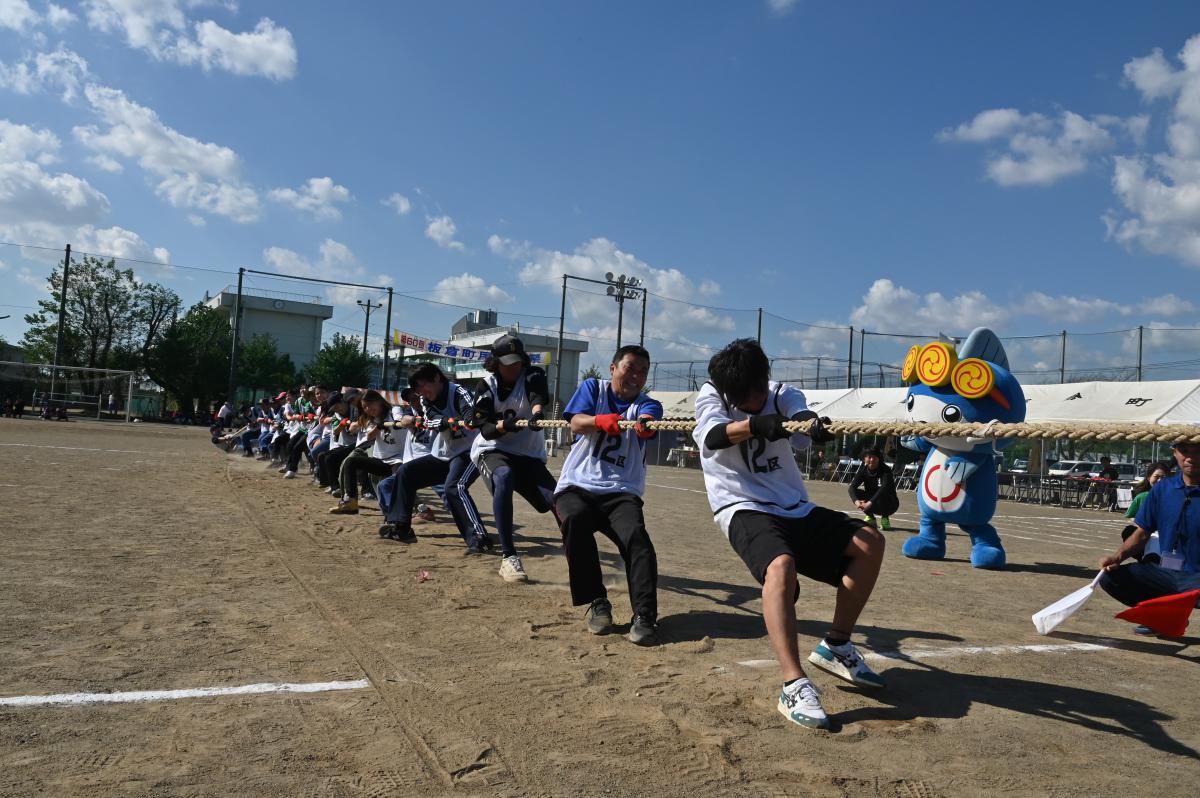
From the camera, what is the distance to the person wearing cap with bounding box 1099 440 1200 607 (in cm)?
498

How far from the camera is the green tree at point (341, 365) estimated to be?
52.7 meters

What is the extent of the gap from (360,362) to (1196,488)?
52.7m

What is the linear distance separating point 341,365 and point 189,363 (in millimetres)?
8954

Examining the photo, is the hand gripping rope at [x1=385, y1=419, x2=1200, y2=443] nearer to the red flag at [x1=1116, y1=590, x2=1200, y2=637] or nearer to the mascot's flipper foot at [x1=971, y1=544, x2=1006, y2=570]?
the red flag at [x1=1116, y1=590, x2=1200, y2=637]

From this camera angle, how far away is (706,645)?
13.7 feet

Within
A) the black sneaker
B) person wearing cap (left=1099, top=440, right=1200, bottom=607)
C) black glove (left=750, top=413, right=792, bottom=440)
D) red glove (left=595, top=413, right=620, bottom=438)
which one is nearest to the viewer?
black glove (left=750, top=413, right=792, bottom=440)

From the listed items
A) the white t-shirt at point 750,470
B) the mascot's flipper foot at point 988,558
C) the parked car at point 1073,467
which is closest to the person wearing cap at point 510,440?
the white t-shirt at point 750,470

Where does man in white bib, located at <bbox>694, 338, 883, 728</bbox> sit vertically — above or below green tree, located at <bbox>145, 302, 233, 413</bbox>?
below

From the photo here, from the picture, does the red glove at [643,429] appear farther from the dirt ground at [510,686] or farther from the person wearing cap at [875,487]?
the person wearing cap at [875,487]

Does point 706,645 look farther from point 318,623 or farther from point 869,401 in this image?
point 869,401

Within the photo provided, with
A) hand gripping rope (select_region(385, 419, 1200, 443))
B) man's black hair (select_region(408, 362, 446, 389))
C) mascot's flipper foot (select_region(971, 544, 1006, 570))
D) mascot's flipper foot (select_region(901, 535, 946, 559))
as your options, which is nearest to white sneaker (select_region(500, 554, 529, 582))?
man's black hair (select_region(408, 362, 446, 389))

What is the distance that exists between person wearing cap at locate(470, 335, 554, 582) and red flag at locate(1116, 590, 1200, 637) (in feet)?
12.0

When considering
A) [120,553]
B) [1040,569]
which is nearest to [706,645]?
[120,553]

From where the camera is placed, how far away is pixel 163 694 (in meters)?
3.15
